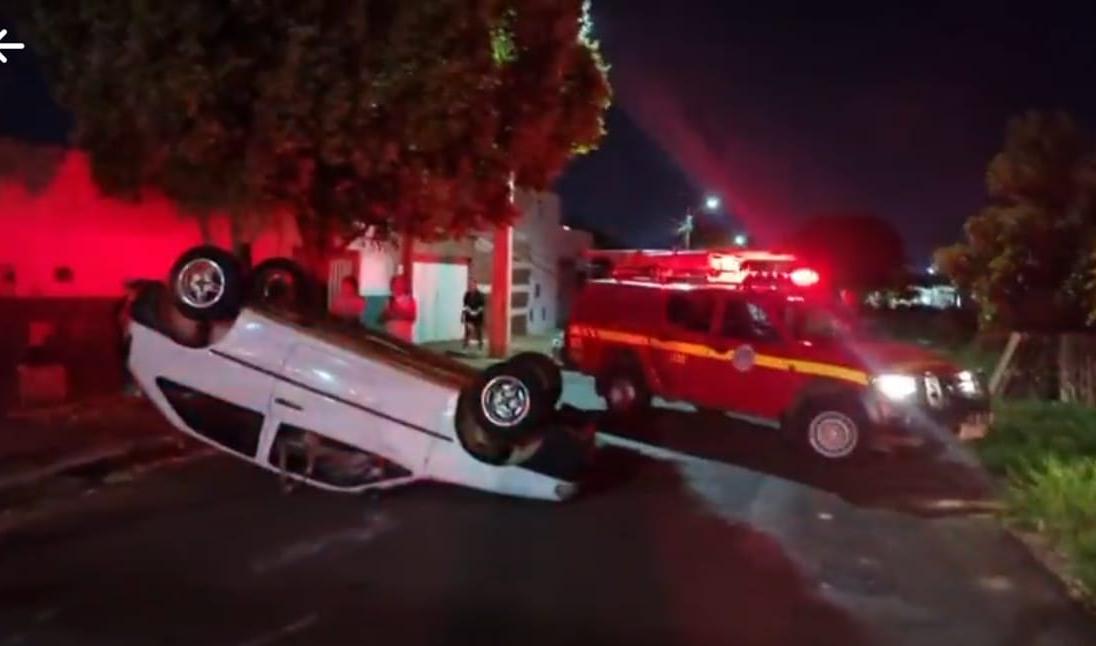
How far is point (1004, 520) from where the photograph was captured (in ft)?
38.8

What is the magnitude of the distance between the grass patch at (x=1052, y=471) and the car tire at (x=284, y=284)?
612 centimetres

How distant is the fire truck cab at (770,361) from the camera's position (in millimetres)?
15102

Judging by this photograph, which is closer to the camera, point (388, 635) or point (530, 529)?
point (388, 635)

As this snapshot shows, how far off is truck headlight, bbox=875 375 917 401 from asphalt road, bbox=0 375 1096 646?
4.87 feet

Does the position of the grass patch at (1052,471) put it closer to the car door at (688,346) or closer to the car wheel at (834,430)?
the car wheel at (834,430)

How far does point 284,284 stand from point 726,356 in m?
5.42

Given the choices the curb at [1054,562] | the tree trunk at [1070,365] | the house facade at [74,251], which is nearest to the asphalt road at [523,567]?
the curb at [1054,562]

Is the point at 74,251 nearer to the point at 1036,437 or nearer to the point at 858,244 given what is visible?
the point at 1036,437

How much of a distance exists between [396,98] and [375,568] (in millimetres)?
7527

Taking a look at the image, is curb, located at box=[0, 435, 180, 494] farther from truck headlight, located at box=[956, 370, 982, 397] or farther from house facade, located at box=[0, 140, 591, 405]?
truck headlight, located at box=[956, 370, 982, 397]

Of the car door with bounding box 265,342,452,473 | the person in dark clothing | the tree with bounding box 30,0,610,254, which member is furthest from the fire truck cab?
the person in dark clothing

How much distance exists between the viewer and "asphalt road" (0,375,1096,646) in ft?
25.8

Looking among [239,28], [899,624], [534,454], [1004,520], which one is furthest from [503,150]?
[899,624]

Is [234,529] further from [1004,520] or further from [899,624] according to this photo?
[1004,520]
